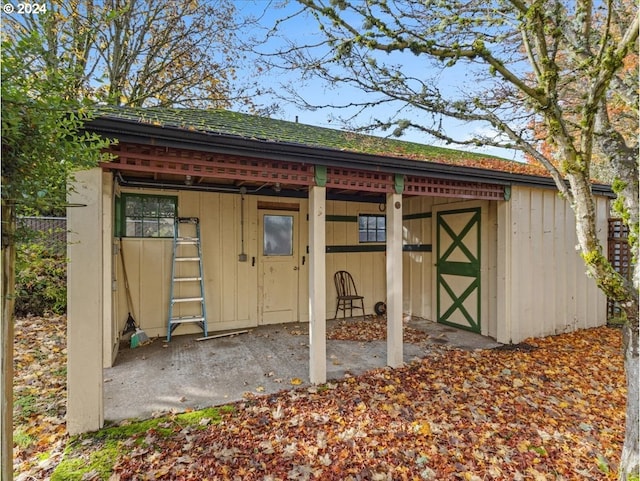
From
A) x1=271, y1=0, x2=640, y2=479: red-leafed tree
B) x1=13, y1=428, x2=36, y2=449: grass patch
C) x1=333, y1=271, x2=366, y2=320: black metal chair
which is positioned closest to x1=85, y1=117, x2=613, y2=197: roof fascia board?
x1=271, y1=0, x2=640, y2=479: red-leafed tree

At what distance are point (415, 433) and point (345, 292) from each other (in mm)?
3700

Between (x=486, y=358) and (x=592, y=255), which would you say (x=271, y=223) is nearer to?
(x=486, y=358)

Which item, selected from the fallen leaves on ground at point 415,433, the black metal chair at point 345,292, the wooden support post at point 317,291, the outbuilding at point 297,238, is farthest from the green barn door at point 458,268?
the wooden support post at point 317,291

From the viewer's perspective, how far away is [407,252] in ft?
21.4

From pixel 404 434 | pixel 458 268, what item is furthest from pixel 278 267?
pixel 404 434

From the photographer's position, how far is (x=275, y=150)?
3127 millimetres

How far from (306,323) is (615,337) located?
16.1 ft

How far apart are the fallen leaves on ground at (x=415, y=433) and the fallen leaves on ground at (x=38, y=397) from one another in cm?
59

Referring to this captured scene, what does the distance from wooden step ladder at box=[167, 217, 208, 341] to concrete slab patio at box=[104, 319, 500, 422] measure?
0.30 metres

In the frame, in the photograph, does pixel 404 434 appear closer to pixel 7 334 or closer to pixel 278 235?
pixel 7 334

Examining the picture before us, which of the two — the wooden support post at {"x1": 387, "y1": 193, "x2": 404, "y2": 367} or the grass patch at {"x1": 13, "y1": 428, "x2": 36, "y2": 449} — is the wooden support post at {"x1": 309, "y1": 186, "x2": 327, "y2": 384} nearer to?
the wooden support post at {"x1": 387, "y1": 193, "x2": 404, "y2": 367}

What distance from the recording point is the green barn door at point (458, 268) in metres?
5.24

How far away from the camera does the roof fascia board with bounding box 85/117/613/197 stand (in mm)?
2613

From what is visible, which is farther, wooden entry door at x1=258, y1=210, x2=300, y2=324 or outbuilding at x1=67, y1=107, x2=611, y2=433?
wooden entry door at x1=258, y1=210, x2=300, y2=324
